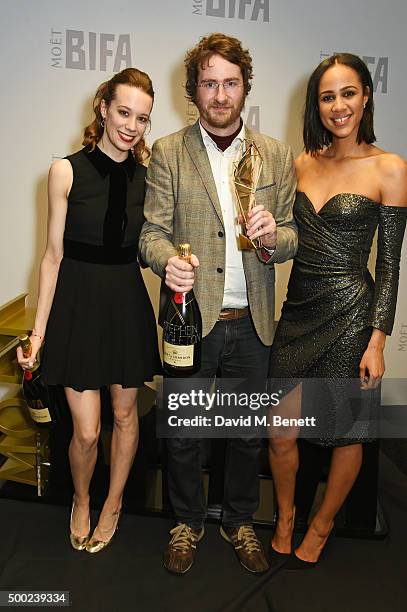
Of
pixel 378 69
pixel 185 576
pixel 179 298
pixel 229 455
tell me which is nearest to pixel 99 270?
pixel 179 298

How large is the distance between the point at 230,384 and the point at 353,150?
0.79 metres

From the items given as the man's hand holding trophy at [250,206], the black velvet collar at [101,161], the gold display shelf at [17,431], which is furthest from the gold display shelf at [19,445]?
the man's hand holding trophy at [250,206]

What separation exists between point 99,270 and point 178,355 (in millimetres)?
358

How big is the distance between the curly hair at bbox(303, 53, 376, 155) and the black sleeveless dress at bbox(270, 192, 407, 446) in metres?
0.18

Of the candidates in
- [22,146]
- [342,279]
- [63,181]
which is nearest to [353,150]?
[342,279]

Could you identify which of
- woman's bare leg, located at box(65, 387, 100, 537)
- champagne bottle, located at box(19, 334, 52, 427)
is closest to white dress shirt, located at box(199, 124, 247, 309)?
woman's bare leg, located at box(65, 387, 100, 537)

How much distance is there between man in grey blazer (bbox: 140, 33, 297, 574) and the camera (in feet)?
5.21

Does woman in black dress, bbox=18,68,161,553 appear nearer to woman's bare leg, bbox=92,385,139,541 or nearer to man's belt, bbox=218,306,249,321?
woman's bare leg, bbox=92,385,139,541

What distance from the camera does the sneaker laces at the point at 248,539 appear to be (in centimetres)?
188

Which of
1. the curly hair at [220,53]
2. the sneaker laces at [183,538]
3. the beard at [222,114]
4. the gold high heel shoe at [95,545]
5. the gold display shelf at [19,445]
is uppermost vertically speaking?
the curly hair at [220,53]

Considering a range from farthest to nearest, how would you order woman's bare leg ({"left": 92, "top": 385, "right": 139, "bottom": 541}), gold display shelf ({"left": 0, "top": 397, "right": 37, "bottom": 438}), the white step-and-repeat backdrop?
the white step-and-repeat backdrop
gold display shelf ({"left": 0, "top": 397, "right": 37, "bottom": 438})
woman's bare leg ({"left": 92, "top": 385, "right": 139, "bottom": 541})

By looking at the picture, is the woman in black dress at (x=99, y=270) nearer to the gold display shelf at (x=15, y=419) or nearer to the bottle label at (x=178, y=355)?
the bottle label at (x=178, y=355)

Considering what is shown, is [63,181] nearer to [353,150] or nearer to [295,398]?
[353,150]

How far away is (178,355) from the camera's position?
1581 millimetres
